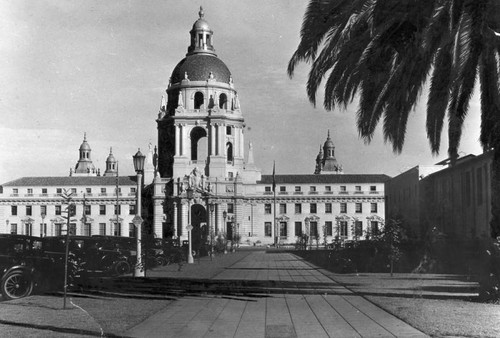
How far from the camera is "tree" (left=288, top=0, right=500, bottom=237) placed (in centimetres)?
1295

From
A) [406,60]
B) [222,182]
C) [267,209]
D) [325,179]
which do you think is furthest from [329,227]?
[406,60]

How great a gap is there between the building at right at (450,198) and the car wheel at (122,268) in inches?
399

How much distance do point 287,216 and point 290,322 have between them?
337ft

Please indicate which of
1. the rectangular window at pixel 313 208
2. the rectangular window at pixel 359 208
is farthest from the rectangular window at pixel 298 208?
the rectangular window at pixel 359 208

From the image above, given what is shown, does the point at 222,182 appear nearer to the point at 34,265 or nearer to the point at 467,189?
the point at 467,189

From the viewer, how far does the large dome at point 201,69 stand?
107188 mm

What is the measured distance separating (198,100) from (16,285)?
94258 mm

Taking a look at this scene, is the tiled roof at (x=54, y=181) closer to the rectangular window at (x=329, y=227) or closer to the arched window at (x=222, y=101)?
the arched window at (x=222, y=101)

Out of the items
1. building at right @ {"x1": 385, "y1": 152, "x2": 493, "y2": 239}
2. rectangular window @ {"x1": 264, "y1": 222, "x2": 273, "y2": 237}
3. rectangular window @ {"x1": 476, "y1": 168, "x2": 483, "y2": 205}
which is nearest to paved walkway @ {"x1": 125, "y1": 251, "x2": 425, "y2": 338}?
building at right @ {"x1": 385, "y1": 152, "x2": 493, "y2": 239}

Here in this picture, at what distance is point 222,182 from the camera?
106312 mm

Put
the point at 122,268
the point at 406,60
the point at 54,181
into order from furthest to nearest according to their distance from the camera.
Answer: the point at 54,181 < the point at 122,268 < the point at 406,60

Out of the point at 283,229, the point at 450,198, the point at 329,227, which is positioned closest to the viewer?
the point at 450,198

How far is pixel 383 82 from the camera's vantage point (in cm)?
1499

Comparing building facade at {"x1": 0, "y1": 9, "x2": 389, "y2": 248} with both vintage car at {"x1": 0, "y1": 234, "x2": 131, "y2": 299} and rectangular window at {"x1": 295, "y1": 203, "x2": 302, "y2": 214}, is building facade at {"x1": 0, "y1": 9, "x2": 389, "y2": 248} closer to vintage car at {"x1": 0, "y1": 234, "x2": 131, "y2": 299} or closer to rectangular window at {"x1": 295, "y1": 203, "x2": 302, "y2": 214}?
rectangular window at {"x1": 295, "y1": 203, "x2": 302, "y2": 214}
